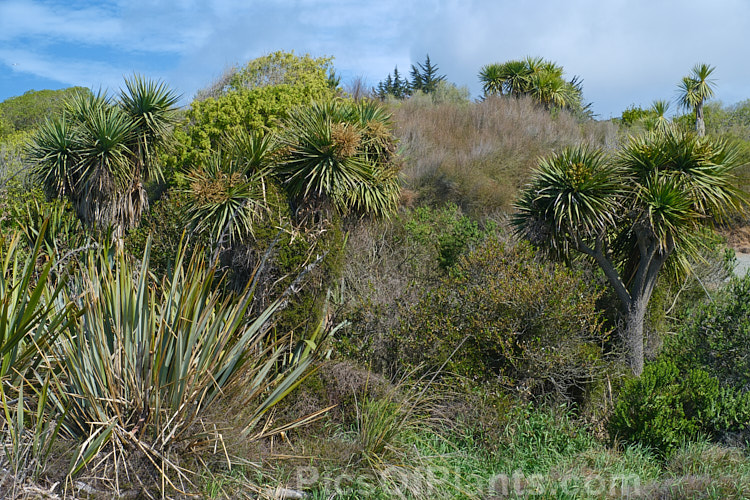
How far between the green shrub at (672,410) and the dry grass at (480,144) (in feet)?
25.7

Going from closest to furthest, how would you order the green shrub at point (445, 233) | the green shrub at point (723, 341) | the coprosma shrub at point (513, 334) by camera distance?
the coprosma shrub at point (513, 334) < the green shrub at point (723, 341) < the green shrub at point (445, 233)

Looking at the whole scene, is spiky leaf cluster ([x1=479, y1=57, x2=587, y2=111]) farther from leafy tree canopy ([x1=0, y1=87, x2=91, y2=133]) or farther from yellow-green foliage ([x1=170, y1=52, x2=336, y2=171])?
leafy tree canopy ([x1=0, y1=87, x2=91, y2=133])

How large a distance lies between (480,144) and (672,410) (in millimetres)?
13563

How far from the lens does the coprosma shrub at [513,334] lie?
7199 millimetres

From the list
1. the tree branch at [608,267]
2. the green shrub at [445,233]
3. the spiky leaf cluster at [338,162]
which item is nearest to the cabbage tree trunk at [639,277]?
the tree branch at [608,267]

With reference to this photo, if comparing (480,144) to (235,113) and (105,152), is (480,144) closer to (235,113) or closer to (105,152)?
(235,113)

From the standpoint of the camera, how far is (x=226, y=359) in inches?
187

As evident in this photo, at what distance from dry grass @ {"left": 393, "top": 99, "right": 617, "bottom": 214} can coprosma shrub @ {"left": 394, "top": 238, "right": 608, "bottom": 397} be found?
6.77 metres

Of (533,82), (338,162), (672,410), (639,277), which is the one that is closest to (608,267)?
(639,277)

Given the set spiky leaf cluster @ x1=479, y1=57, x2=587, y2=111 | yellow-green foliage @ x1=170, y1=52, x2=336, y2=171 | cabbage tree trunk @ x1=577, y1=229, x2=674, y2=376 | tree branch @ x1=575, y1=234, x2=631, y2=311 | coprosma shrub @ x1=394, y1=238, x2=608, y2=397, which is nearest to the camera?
coprosma shrub @ x1=394, y1=238, x2=608, y2=397

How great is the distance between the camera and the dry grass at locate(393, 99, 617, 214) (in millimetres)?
16547

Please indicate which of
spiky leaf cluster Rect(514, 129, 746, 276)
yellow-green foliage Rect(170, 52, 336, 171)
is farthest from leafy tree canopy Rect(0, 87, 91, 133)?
Result: spiky leaf cluster Rect(514, 129, 746, 276)

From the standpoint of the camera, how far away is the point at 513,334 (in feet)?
23.8

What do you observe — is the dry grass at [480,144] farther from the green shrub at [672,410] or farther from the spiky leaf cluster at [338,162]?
the green shrub at [672,410]
